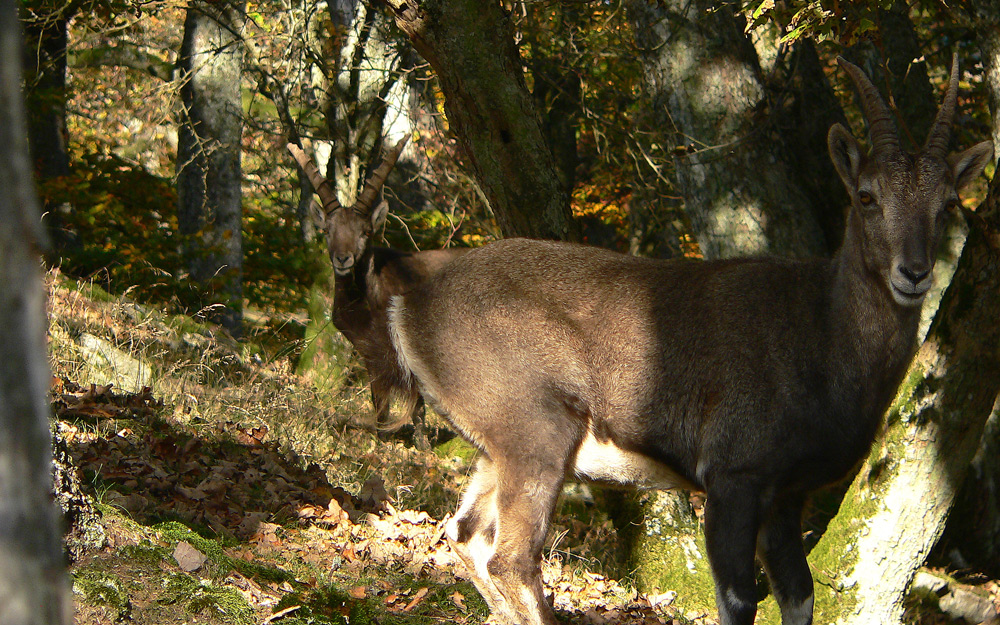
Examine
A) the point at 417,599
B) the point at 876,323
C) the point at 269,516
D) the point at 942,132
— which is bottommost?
the point at 417,599

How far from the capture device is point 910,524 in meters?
5.44

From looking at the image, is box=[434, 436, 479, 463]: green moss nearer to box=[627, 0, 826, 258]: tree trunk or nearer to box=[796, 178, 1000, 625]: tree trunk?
box=[627, 0, 826, 258]: tree trunk

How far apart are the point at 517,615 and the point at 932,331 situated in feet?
10.4

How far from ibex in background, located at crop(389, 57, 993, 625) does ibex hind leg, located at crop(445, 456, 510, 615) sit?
1 cm

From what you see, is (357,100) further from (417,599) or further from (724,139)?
(417,599)

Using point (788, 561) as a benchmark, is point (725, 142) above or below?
above

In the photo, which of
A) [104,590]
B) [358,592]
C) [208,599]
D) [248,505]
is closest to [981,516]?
[358,592]

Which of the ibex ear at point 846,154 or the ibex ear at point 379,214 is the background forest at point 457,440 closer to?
the ibex ear at point 846,154

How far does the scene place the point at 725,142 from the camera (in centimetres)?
702

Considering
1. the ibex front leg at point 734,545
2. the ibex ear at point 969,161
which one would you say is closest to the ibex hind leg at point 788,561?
the ibex front leg at point 734,545

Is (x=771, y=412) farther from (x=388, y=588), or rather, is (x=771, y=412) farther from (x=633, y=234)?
(x=633, y=234)

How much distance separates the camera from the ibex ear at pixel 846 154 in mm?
4992

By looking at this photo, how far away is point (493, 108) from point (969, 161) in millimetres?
3024

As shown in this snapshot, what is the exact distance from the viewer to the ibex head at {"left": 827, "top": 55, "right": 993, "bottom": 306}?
4508 mm
